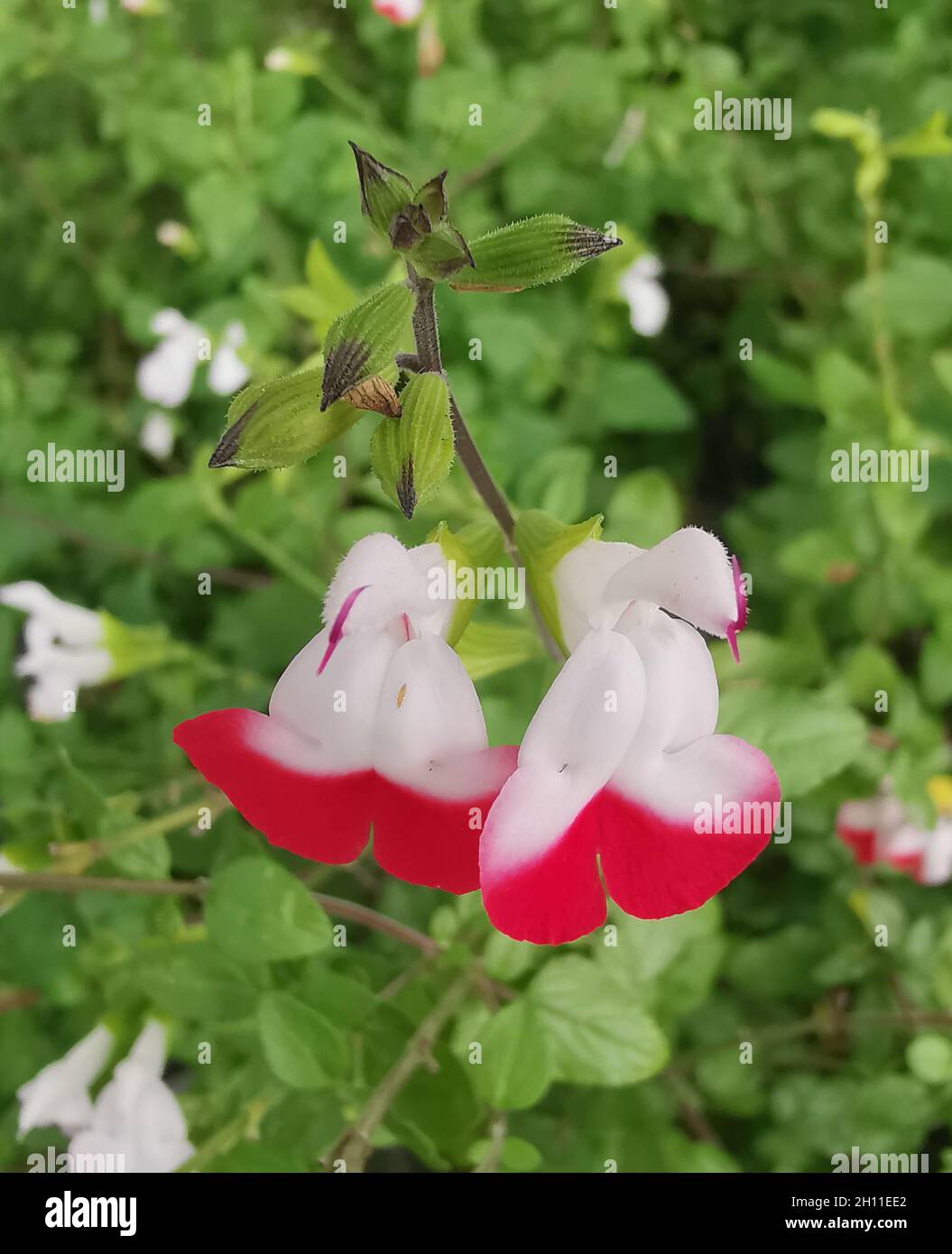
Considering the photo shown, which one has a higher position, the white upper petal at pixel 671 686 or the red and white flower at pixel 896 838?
the white upper petal at pixel 671 686

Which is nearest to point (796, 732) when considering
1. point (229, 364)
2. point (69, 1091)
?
point (69, 1091)

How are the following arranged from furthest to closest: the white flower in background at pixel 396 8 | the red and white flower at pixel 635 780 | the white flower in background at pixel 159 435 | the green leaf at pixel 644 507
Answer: the white flower in background at pixel 159 435
the white flower in background at pixel 396 8
the green leaf at pixel 644 507
the red and white flower at pixel 635 780

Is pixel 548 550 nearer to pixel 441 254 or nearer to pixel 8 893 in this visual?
pixel 441 254

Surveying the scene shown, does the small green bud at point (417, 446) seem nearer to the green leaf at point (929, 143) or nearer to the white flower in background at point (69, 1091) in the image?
the white flower in background at point (69, 1091)

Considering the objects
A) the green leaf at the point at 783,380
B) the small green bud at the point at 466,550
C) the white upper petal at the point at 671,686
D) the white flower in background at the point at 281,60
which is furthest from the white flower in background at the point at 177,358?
the white upper petal at the point at 671,686

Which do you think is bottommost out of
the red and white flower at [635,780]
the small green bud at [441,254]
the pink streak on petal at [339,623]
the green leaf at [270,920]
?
the green leaf at [270,920]

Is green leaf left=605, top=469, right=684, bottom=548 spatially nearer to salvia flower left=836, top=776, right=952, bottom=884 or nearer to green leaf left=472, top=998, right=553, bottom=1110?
salvia flower left=836, top=776, right=952, bottom=884

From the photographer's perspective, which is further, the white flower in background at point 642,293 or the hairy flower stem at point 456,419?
the white flower in background at point 642,293
